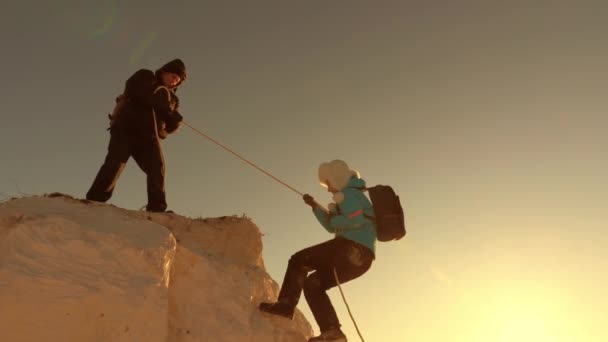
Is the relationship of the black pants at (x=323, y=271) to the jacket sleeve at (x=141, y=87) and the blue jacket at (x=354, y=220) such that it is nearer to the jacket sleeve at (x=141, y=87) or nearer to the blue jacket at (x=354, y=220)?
the blue jacket at (x=354, y=220)

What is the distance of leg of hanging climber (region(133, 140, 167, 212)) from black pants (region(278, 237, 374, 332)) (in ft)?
7.94

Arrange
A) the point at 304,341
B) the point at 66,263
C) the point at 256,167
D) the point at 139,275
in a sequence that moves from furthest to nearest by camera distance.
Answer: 1. the point at 256,167
2. the point at 304,341
3. the point at 139,275
4. the point at 66,263

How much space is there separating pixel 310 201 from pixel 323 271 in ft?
2.70

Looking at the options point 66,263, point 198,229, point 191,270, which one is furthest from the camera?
point 198,229

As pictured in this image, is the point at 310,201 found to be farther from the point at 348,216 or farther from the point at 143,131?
the point at 143,131

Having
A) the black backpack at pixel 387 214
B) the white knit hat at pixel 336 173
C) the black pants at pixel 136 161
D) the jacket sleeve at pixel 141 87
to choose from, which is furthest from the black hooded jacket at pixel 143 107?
the black backpack at pixel 387 214

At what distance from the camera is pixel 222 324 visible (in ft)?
17.1

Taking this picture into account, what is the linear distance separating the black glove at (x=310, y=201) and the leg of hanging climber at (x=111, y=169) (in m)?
2.69

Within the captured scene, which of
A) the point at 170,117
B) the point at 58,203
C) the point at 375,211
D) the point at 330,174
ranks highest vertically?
the point at 170,117

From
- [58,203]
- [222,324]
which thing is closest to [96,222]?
[58,203]

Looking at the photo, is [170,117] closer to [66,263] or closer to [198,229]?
[198,229]

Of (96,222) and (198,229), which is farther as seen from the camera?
(198,229)

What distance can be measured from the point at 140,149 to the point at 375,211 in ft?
12.2

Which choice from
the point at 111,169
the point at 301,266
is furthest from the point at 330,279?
the point at 111,169
